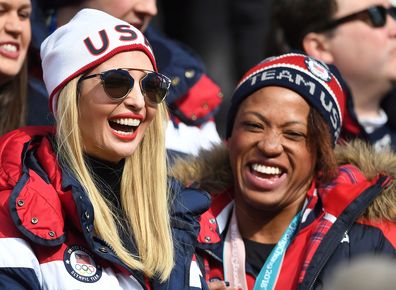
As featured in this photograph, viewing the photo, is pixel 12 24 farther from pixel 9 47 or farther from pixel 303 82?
pixel 303 82

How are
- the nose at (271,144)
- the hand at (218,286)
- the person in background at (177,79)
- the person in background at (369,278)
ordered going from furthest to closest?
the person in background at (177,79), the nose at (271,144), the hand at (218,286), the person in background at (369,278)

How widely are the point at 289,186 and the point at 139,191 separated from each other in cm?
76

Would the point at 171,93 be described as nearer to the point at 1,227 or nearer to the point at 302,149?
the point at 302,149

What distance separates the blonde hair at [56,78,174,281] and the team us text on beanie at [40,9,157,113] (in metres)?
0.06

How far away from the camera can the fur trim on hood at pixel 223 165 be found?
13.3 feet

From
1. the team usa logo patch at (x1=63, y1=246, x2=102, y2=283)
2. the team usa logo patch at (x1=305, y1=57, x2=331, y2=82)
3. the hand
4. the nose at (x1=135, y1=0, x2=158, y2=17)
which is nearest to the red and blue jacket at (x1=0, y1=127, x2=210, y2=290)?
the team usa logo patch at (x1=63, y1=246, x2=102, y2=283)

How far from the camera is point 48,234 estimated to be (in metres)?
3.08

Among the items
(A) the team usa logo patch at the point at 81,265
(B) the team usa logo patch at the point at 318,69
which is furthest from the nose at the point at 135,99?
(B) the team usa logo patch at the point at 318,69

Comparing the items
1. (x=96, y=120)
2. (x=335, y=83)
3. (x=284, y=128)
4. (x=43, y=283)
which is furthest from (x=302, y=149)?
(x=43, y=283)

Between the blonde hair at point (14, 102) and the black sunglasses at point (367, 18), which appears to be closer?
the blonde hair at point (14, 102)

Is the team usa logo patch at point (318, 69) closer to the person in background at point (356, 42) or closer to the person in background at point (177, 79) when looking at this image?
the person in background at point (177, 79)

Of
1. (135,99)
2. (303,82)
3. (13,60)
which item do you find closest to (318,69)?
(303,82)

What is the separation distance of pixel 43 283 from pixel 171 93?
6.20 feet

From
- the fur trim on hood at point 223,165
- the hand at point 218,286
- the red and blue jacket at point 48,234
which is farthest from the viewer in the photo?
the fur trim on hood at point 223,165
